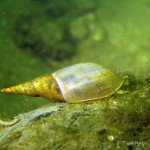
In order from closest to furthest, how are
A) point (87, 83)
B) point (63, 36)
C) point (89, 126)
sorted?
point (89, 126)
point (87, 83)
point (63, 36)

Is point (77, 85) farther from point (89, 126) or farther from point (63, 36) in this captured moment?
point (63, 36)

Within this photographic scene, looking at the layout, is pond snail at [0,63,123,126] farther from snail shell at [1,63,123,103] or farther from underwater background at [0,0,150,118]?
underwater background at [0,0,150,118]

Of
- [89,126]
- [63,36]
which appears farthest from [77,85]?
[63,36]

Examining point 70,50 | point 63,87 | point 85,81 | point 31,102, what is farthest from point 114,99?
point 70,50

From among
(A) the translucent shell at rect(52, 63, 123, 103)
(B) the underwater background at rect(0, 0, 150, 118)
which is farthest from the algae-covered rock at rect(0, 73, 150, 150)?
(B) the underwater background at rect(0, 0, 150, 118)

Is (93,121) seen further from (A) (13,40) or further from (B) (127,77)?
(A) (13,40)
